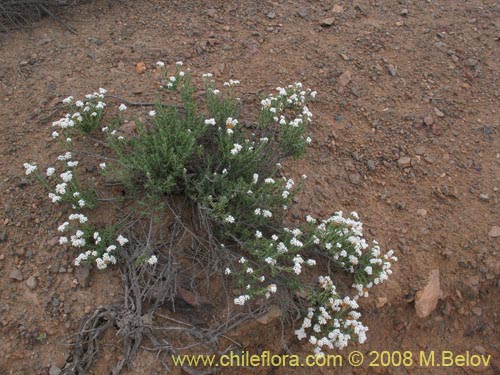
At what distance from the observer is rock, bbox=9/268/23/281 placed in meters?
3.52

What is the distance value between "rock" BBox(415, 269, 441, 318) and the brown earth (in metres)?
0.09

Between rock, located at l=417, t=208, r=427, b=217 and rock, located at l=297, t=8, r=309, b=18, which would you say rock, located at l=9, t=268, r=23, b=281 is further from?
rock, located at l=297, t=8, r=309, b=18

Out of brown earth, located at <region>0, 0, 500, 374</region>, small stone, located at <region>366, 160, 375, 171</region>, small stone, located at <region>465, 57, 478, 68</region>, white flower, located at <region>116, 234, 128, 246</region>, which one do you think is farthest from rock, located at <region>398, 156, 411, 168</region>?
white flower, located at <region>116, 234, 128, 246</region>

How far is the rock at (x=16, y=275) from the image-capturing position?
3520mm

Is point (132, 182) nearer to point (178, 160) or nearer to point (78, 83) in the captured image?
point (178, 160)

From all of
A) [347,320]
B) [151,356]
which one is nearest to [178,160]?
[151,356]

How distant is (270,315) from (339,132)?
77.3 inches

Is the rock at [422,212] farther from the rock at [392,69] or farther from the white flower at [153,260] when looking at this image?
the white flower at [153,260]

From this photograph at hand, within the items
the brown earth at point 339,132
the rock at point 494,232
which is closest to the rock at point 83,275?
the brown earth at point 339,132

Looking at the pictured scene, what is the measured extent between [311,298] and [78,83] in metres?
2.91

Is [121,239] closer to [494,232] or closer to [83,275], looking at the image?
[83,275]

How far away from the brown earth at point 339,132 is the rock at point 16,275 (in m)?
0.02

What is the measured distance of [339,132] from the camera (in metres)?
4.75

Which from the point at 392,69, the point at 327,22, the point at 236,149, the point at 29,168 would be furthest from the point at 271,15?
the point at 29,168
